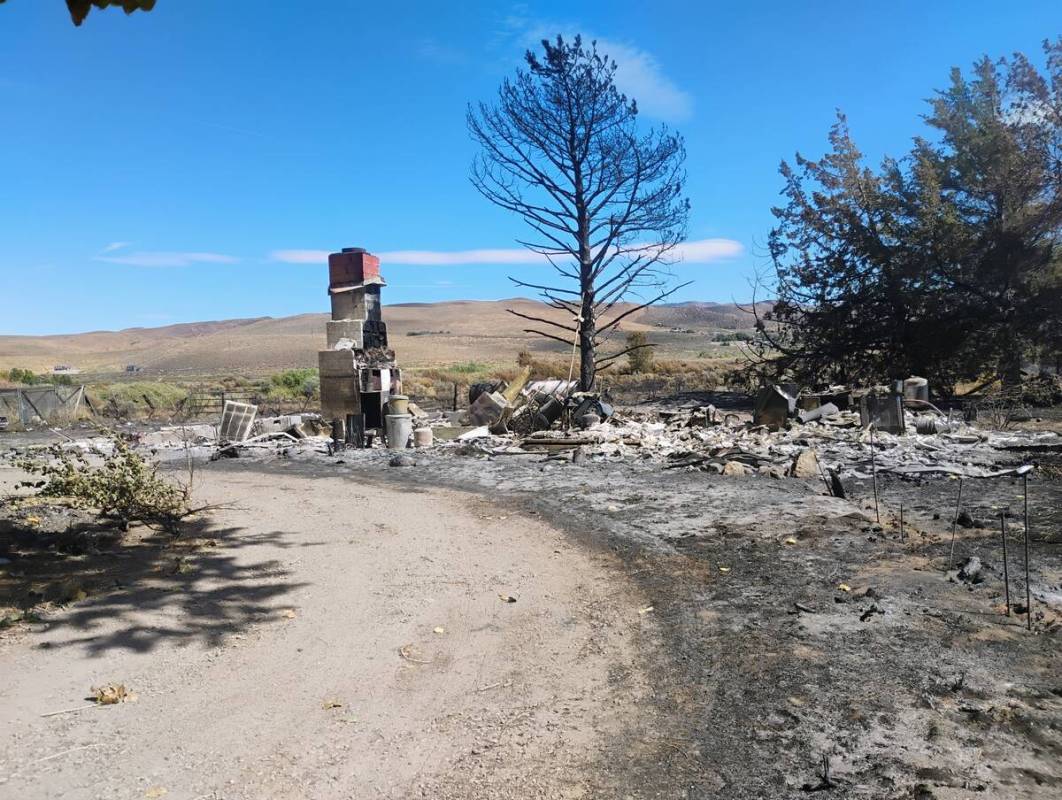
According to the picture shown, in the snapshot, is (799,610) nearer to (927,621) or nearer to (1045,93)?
(927,621)

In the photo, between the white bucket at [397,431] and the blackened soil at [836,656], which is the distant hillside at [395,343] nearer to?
the white bucket at [397,431]

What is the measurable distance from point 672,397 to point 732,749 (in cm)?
2279

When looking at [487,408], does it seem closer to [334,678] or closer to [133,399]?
[334,678]

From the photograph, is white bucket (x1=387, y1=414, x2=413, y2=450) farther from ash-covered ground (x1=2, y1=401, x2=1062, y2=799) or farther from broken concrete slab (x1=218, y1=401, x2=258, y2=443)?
ash-covered ground (x1=2, y1=401, x2=1062, y2=799)

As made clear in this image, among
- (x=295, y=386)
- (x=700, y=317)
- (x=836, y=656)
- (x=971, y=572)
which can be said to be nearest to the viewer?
(x=836, y=656)

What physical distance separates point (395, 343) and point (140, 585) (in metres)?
99.0

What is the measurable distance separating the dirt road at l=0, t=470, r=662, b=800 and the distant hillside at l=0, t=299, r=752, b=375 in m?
55.0

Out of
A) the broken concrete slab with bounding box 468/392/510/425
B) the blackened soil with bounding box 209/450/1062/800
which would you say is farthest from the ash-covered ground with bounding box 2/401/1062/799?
the broken concrete slab with bounding box 468/392/510/425

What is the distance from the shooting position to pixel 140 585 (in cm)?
558

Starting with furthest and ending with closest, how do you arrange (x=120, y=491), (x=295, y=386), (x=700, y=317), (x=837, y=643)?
(x=700, y=317)
(x=295, y=386)
(x=120, y=491)
(x=837, y=643)

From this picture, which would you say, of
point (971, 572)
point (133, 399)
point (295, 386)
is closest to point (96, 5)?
point (971, 572)

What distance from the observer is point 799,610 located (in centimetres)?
532

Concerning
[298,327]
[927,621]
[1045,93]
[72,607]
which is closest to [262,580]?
[72,607]

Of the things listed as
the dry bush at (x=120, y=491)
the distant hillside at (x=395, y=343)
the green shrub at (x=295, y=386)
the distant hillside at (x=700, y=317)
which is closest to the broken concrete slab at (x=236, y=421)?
the dry bush at (x=120, y=491)
